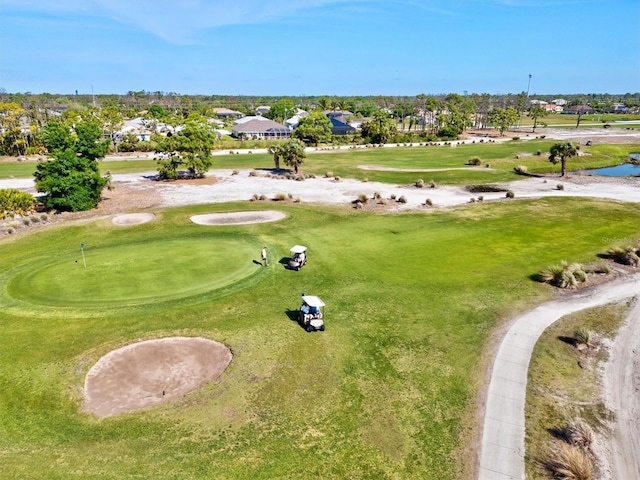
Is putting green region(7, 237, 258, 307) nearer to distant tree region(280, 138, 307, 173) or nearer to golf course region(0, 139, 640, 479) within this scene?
golf course region(0, 139, 640, 479)

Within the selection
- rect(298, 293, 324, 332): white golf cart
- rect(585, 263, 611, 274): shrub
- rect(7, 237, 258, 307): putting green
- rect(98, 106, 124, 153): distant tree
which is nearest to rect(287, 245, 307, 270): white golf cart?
rect(7, 237, 258, 307): putting green

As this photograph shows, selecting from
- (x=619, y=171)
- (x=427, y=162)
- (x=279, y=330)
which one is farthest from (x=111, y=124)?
(x=619, y=171)

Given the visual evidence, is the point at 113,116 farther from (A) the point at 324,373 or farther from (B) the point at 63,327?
(A) the point at 324,373

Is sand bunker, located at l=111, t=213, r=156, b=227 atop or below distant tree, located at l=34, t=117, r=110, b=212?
below

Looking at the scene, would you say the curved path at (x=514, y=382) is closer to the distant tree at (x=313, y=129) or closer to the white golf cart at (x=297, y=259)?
the white golf cart at (x=297, y=259)

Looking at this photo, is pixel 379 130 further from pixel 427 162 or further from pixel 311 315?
pixel 311 315

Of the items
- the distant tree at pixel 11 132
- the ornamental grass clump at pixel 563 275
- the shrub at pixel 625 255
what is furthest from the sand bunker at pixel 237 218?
the distant tree at pixel 11 132

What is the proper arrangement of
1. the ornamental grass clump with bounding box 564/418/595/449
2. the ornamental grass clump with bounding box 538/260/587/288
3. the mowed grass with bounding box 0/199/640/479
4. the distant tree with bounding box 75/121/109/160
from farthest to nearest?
the distant tree with bounding box 75/121/109/160, the ornamental grass clump with bounding box 538/260/587/288, the ornamental grass clump with bounding box 564/418/595/449, the mowed grass with bounding box 0/199/640/479
